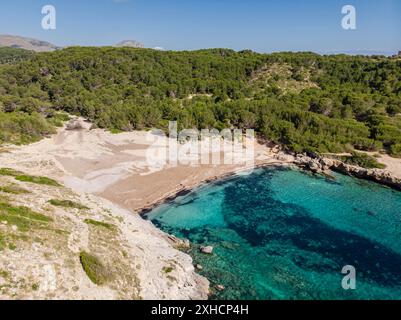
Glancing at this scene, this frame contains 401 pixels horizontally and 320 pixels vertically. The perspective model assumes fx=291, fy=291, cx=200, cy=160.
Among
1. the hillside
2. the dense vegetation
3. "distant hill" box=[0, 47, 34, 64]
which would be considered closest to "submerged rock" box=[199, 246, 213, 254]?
the hillside

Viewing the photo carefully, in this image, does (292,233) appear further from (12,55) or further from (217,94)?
(12,55)

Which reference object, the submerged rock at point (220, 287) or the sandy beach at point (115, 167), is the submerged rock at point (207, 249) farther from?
the sandy beach at point (115, 167)

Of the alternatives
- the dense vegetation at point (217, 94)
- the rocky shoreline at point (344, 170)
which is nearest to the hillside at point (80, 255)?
the rocky shoreline at point (344, 170)

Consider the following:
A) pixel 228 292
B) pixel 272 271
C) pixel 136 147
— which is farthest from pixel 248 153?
pixel 228 292

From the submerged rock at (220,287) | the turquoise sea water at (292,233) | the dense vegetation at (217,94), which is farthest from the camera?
the dense vegetation at (217,94)

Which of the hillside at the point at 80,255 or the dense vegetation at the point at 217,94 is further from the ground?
the dense vegetation at the point at 217,94
